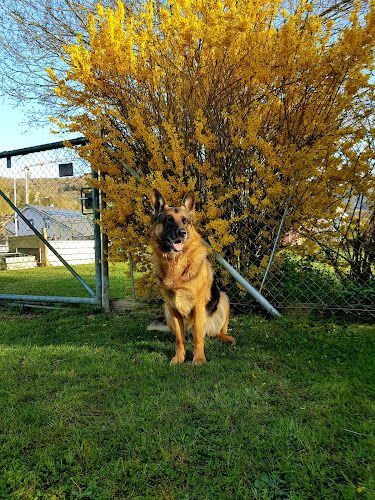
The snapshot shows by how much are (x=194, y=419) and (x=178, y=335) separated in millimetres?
1130

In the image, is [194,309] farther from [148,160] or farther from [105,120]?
[105,120]

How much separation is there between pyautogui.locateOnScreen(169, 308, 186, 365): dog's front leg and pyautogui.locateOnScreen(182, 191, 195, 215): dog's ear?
1.03 meters

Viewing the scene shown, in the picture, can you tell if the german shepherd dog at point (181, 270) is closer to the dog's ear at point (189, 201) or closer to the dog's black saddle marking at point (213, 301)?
the dog's ear at point (189, 201)

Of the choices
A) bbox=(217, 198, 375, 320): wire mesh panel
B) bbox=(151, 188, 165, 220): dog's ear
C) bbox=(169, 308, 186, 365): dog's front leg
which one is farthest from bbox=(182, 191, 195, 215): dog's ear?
bbox=(217, 198, 375, 320): wire mesh panel

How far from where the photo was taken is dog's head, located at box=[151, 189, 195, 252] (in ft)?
10.1

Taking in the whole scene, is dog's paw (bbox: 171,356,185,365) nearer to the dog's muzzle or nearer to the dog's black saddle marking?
the dog's black saddle marking

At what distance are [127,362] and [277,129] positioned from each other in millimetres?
3041

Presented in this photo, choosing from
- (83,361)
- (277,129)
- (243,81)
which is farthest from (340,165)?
(83,361)

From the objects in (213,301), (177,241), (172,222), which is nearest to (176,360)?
(213,301)

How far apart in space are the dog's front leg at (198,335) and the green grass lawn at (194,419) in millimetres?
132

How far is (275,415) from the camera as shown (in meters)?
2.07

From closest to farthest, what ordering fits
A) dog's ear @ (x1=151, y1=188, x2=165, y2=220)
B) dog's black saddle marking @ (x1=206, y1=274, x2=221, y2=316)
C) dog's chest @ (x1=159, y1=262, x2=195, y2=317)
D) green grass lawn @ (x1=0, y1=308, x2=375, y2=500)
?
green grass lawn @ (x1=0, y1=308, x2=375, y2=500) < dog's chest @ (x1=159, y1=262, x2=195, y2=317) < dog's ear @ (x1=151, y1=188, x2=165, y2=220) < dog's black saddle marking @ (x1=206, y1=274, x2=221, y2=316)

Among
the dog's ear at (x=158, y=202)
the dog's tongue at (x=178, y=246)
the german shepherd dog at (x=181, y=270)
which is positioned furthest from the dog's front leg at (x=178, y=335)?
the dog's ear at (x=158, y=202)

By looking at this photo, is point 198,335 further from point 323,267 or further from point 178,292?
point 323,267
